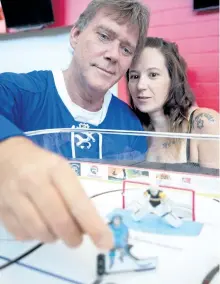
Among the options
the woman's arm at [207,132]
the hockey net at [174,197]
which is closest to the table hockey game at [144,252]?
the hockey net at [174,197]

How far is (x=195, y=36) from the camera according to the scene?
1.92 feet

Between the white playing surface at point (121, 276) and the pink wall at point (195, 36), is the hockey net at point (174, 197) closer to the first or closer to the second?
the white playing surface at point (121, 276)

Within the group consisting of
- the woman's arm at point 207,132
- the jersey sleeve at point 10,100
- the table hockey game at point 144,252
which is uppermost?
the jersey sleeve at point 10,100

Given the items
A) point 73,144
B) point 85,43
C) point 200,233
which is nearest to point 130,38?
point 85,43

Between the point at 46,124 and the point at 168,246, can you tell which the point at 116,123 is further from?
the point at 168,246

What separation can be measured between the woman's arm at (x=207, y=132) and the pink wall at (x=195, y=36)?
18mm

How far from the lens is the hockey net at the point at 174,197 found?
0.44m

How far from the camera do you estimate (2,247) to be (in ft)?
1.11

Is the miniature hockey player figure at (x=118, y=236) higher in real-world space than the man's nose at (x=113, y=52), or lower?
lower

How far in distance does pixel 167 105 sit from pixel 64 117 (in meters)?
0.22

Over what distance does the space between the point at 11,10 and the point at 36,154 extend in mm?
576

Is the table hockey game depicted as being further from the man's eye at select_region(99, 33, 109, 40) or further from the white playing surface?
the man's eye at select_region(99, 33, 109, 40)

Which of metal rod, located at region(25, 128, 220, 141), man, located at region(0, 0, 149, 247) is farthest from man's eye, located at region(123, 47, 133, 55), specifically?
metal rod, located at region(25, 128, 220, 141)

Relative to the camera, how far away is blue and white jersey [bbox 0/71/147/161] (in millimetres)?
646
